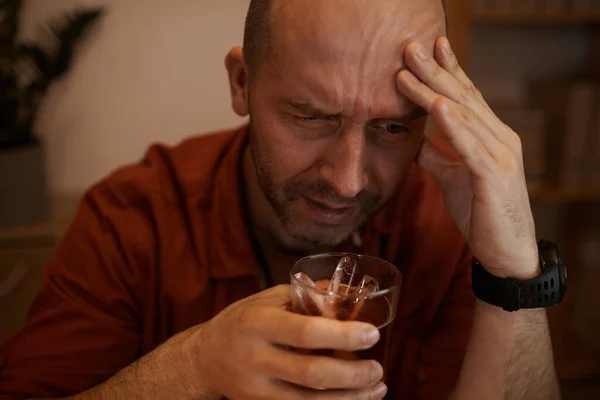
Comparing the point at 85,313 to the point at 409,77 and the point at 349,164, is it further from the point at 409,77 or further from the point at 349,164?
the point at 409,77

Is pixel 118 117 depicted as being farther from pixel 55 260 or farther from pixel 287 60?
pixel 287 60

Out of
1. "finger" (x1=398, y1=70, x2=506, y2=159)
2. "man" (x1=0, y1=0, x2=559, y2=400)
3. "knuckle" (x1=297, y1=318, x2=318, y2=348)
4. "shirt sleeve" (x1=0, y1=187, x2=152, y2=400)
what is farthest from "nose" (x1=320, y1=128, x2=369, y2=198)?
"shirt sleeve" (x1=0, y1=187, x2=152, y2=400)

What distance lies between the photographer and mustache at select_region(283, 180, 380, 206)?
992 millimetres

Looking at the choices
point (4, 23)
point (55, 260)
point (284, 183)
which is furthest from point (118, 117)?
point (284, 183)

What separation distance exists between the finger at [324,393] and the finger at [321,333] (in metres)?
0.07

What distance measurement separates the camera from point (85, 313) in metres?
1.09

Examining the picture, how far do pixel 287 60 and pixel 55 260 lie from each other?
62cm

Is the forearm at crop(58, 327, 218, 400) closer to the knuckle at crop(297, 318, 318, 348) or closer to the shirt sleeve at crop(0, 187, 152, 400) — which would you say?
the shirt sleeve at crop(0, 187, 152, 400)

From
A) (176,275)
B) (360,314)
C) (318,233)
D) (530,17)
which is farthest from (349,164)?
(530,17)

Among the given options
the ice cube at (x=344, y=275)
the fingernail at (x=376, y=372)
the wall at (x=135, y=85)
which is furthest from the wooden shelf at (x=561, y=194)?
the fingernail at (x=376, y=372)

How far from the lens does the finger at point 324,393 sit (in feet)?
2.36

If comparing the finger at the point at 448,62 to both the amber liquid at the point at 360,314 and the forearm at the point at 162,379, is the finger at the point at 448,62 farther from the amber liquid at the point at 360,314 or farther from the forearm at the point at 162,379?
the forearm at the point at 162,379

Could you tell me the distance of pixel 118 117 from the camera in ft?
7.50

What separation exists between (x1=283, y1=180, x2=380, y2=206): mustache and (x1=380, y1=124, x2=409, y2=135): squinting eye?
115 mm
